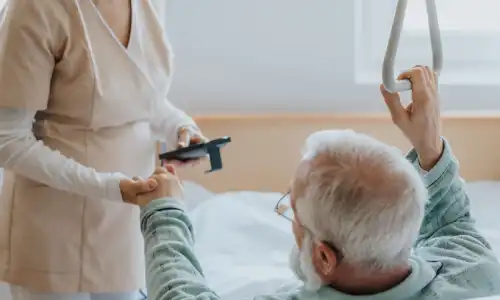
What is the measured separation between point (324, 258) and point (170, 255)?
0.22 metres

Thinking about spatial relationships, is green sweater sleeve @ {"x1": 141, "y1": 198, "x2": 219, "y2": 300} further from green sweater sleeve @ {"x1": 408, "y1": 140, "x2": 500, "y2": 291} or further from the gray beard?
green sweater sleeve @ {"x1": 408, "y1": 140, "x2": 500, "y2": 291}

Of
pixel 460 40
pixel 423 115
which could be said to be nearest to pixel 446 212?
pixel 423 115

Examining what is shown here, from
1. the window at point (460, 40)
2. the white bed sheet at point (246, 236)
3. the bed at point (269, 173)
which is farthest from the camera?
the window at point (460, 40)

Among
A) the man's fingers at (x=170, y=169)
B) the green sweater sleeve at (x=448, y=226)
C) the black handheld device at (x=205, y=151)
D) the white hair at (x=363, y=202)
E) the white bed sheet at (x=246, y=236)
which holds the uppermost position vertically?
the white hair at (x=363, y=202)

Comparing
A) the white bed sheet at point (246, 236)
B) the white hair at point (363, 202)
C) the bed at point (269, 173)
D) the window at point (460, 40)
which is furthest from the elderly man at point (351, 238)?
the window at point (460, 40)

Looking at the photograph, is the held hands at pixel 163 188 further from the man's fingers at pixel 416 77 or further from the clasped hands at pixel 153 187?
the man's fingers at pixel 416 77

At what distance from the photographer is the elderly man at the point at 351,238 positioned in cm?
96

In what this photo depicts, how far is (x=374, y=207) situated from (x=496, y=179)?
152 centimetres

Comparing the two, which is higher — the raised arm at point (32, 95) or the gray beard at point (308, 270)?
the raised arm at point (32, 95)

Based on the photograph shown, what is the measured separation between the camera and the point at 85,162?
53.8 inches

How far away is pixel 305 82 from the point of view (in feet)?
7.45

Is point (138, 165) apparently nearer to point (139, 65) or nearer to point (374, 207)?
point (139, 65)

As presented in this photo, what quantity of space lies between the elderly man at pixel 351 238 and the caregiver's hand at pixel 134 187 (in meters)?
0.01

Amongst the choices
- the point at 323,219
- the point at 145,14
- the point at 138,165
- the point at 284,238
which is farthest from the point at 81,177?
the point at 284,238
